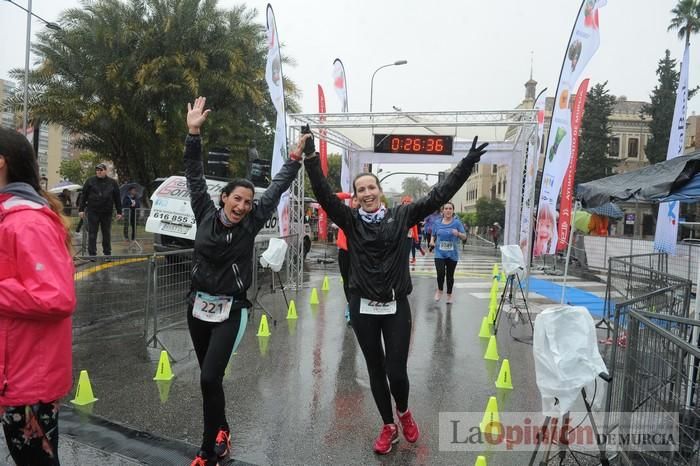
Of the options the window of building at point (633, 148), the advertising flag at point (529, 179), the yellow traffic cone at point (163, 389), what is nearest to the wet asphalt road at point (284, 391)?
the yellow traffic cone at point (163, 389)

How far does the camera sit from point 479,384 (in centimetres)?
527

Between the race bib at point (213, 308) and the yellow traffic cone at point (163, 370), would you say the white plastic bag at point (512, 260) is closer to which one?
the yellow traffic cone at point (163, 370)

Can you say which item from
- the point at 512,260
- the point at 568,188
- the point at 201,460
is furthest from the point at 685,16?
the point at 201,460

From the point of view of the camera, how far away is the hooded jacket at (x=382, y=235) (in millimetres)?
3527

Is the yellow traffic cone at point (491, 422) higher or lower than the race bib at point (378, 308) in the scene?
lower

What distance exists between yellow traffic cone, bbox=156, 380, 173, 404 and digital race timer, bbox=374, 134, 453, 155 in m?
8.41

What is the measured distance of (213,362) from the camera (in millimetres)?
3207

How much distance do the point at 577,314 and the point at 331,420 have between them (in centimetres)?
222

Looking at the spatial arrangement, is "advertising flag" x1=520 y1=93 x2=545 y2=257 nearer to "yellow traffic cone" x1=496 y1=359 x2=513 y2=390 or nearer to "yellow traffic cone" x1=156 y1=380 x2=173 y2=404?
"yellow traffic cone" x1=496 y1=359 x2=513 y2=390

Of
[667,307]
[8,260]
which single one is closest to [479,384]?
[667,307]

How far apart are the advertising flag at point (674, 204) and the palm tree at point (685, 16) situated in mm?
38907

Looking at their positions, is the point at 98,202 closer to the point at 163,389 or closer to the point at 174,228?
the point at 174,228

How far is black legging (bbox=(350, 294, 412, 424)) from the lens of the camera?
3.55m

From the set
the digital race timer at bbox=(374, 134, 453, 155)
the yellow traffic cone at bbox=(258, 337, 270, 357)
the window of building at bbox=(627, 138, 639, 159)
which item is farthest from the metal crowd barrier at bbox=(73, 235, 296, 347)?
the window of building at bbox=(627, 138, 639, 159)
